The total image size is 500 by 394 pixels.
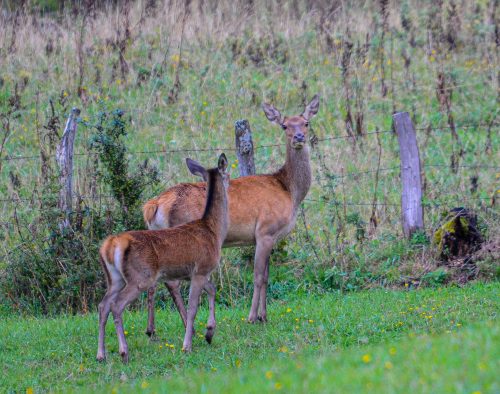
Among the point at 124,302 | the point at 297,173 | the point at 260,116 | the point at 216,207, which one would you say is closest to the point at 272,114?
the point at 297,173

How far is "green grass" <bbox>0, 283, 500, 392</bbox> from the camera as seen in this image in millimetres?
5191

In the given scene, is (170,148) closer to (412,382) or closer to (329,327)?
(329,327)

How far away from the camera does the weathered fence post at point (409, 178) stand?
11.9m

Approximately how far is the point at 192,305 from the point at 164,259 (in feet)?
1.82

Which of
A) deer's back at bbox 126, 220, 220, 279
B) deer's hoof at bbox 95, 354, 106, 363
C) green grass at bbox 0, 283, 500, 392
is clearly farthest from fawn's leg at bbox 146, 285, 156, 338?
deer's hoof at bbox 95, 354, 106, 363

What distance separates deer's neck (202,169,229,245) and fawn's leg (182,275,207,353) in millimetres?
537

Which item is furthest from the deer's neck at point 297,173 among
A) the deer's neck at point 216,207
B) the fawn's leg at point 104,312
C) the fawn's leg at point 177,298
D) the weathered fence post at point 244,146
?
the fawn's leg at point 104,312

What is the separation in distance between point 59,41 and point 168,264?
12.3m

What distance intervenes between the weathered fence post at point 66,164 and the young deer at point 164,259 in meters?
2.75

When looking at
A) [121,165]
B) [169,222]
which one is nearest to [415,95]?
[121,165]

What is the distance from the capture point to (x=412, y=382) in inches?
191

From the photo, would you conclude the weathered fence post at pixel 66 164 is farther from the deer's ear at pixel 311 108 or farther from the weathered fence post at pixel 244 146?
the deer's ear at pixel 311 108

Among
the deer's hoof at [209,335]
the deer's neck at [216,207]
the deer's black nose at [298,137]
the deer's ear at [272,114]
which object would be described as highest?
the deer's ear at [272,114]

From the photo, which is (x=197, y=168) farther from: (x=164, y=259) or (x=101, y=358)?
(x=101, y=358)
